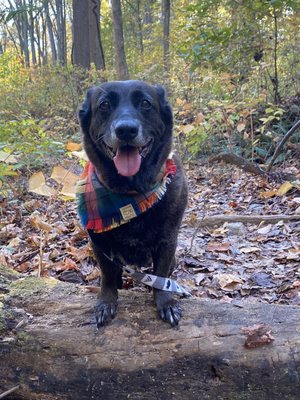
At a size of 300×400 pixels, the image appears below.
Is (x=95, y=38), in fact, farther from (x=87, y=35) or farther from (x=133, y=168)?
(x=133, y=168)

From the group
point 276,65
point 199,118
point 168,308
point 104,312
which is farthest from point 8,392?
point 276,65

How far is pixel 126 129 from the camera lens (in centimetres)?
243

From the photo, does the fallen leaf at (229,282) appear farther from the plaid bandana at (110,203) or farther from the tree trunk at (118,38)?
the tree trunk at (118,38)

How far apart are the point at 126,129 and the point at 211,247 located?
202cm

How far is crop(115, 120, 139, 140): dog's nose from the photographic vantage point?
243 cm

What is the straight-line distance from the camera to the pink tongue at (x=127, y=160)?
254cm

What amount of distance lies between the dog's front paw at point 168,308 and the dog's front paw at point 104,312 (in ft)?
0.80

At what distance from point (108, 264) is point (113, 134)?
0.80m

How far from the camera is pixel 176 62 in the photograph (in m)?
11.2

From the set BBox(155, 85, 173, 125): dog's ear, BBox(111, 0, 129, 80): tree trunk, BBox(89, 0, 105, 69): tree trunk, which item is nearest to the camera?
BBox(155, 85, 173, 125): dog's ear

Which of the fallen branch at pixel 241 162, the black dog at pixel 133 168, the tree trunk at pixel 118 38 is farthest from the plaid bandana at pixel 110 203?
the tree trunk at pixel 118 38

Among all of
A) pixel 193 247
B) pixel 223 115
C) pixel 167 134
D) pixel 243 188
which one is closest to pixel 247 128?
pixel 223 115

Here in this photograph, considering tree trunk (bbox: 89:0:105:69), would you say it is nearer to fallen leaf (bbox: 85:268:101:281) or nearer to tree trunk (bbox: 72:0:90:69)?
tree trunk (bbox: 72:0:90:69)

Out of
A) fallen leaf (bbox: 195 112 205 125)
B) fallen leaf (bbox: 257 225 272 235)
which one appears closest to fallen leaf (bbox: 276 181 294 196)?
fallen leaf (bbox: 257 225 272 235)
